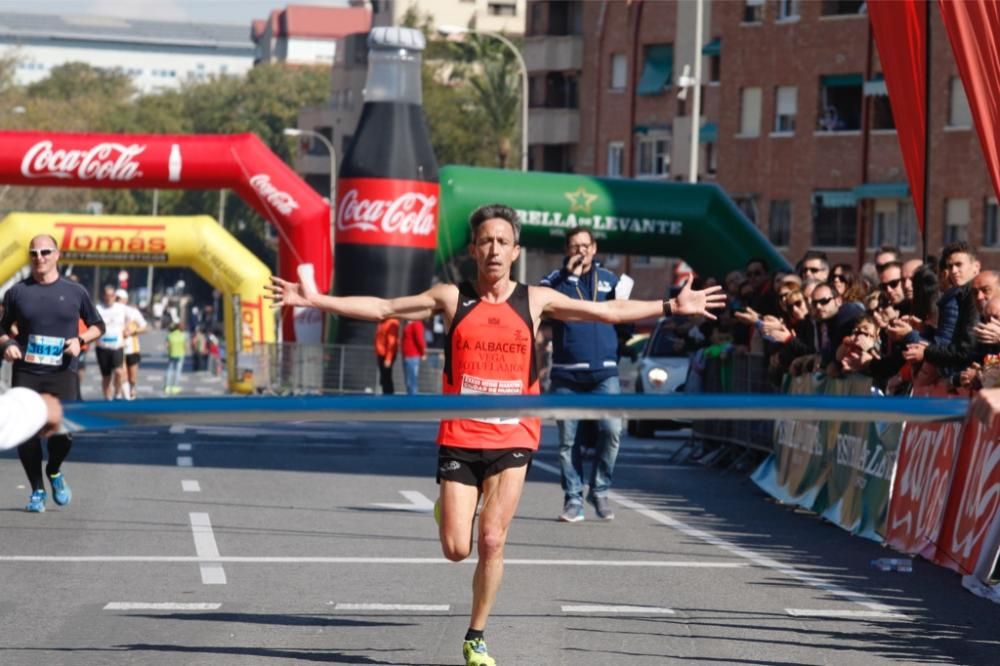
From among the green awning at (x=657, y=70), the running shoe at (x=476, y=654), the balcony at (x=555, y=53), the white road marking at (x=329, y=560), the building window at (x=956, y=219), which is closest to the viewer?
the running shoe at (x=476, y=654)

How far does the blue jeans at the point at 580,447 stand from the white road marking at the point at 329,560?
2.18 m

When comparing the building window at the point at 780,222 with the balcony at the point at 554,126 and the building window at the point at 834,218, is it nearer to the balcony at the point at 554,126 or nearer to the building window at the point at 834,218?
the building window at the point at 834,218

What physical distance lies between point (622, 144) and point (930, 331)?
199 feet

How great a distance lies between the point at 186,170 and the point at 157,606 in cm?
2377

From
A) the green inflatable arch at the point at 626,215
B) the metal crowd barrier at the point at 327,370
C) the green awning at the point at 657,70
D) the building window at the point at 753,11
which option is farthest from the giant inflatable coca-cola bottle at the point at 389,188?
the green awning at the point at 657,70

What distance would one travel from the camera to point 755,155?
198 feet

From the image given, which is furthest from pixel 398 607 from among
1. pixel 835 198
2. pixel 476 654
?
pixel 835 198

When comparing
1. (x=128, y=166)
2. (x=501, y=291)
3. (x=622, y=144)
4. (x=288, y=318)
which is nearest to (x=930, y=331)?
(x=501, y=291)

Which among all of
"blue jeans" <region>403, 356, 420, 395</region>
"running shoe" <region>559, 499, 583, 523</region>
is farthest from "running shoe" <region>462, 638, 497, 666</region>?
"blue jeans" <region>403, 356, 420, 395</region>

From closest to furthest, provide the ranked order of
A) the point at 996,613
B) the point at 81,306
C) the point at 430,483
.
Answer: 1. the point at 996,613
2. the point at 81,306
3. the point at 430,483

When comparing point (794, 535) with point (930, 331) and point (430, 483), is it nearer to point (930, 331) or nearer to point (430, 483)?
point (930, 331)

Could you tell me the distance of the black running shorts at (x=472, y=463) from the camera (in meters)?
8.52

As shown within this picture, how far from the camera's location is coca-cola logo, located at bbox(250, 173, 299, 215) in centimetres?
3419

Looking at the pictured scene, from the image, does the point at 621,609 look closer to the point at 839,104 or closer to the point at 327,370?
the point at 327,370
